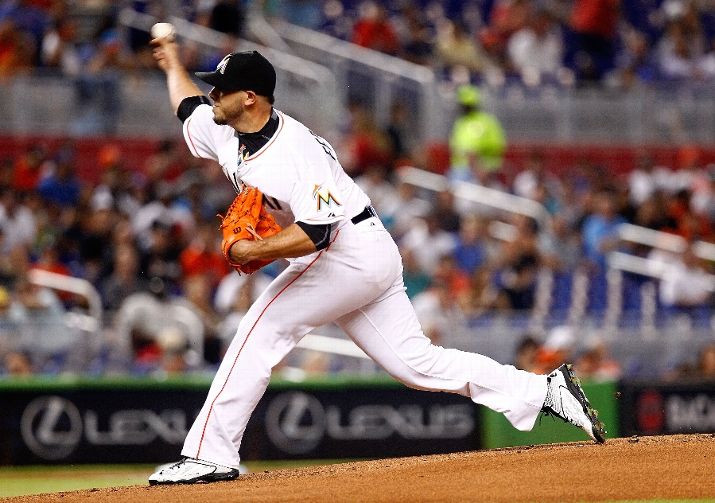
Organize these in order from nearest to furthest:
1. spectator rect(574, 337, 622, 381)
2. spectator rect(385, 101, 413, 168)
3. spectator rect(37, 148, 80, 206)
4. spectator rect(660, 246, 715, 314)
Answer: spectator rect(574, 337, 622, 381), spectator rect(660, 246, 715, 314), spectator rect(37, 148, 80, 206), spectator rect(385, 101, 413, 168)

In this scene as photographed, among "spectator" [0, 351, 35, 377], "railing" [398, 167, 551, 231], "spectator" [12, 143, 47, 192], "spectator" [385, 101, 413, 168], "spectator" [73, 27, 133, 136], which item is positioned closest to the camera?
"spectator" [0, 351, 35, 377]

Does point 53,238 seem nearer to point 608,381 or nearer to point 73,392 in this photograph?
point 73,392

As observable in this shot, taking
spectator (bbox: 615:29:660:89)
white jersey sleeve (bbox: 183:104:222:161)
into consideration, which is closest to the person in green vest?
spectator (bbox: 615:29:660:89)

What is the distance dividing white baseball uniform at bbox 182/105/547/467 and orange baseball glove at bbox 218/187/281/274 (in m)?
0.07

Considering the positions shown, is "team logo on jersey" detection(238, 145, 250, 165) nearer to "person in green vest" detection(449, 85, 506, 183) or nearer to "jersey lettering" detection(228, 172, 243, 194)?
"jersey lettering" detection(228, 172, 243, 194)

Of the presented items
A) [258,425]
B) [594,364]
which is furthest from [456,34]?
[258,425]

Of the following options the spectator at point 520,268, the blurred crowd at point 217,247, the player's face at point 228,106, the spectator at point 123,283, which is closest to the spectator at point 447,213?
the blurred crowd at point 217,247

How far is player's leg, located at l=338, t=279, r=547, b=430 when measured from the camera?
6555mm

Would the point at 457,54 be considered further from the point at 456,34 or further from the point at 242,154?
the point at 242,154

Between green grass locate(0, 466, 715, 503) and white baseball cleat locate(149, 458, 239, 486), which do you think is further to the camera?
green grass locate(0, 466, 715, 503)

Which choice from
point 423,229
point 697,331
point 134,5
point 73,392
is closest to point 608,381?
point 697,331

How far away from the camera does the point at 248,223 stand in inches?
244

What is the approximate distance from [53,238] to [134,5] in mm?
4229

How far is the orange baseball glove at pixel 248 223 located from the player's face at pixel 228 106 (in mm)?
340
